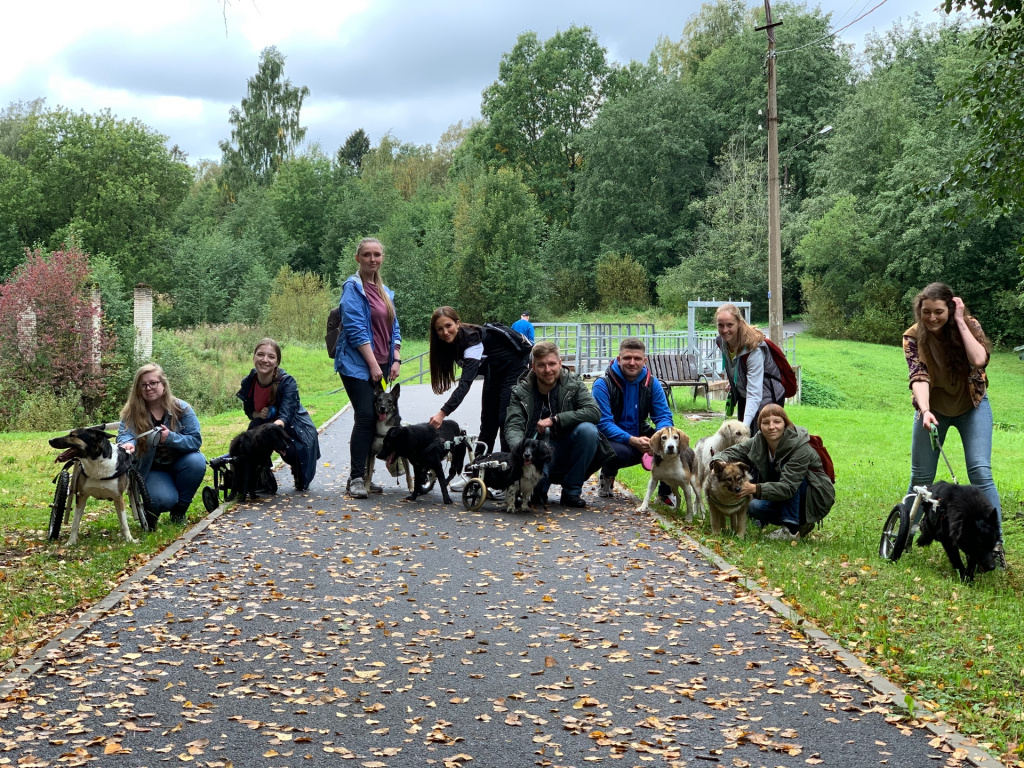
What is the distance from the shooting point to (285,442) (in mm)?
9266

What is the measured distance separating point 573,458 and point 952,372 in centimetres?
353

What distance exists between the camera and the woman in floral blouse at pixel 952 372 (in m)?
6.81

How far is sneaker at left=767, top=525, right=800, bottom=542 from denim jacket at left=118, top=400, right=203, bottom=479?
4.87m

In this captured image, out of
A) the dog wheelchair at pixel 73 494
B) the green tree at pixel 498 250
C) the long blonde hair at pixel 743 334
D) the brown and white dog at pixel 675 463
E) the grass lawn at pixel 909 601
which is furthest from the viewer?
the green tree at pixel 498 250

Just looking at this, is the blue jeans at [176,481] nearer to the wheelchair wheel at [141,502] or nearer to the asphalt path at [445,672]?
the wheelchair wheel at [141,502]

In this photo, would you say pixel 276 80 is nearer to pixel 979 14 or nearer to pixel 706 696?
pixel 979 14

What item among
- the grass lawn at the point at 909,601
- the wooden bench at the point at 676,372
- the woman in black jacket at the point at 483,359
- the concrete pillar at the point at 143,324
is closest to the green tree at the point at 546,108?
the concrete pillar at the point at 143,324

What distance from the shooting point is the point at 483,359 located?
9.62 meters

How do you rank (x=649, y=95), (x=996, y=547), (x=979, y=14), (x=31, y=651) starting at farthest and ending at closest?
(x=649, y=95)
(x=979, y=14)
(x=996, y=547)
(x=31, y=651)

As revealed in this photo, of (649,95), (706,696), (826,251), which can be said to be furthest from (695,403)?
(649,95)

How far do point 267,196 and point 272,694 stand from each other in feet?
219

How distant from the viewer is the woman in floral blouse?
6.81 m

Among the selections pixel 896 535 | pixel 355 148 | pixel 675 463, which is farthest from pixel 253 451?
pixel 355 148

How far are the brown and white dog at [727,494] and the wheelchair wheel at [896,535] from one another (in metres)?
1.06
